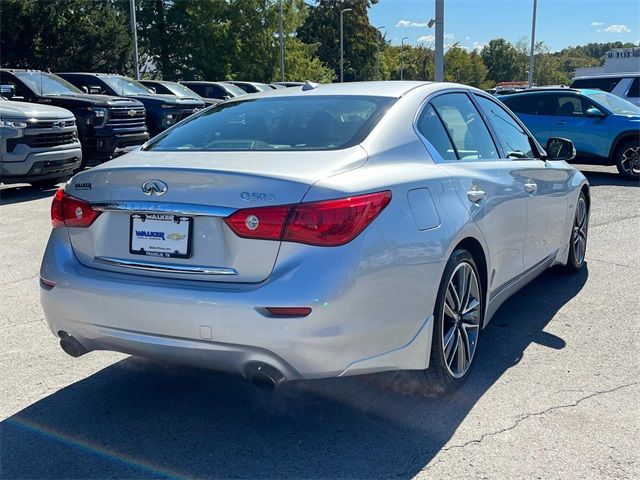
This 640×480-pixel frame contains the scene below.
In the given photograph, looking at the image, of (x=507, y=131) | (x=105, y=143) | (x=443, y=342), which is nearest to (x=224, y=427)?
(x=443, y=342)

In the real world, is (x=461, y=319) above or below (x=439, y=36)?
below

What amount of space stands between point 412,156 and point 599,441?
1580 millimetres

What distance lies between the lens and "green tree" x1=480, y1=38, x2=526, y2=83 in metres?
92.1

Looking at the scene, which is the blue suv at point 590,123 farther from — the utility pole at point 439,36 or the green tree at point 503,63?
the green tree at point 503,63

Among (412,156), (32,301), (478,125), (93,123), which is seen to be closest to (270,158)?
(412,156)

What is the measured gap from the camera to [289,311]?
2.63 meters

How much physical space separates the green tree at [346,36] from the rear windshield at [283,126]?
221 ft

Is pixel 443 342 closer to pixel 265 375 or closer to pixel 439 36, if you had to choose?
pixel 265 375

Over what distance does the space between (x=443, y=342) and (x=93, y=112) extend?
997cm

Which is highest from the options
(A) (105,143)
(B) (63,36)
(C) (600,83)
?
(B) (63,36)

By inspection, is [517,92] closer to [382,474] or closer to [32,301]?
[32,301]

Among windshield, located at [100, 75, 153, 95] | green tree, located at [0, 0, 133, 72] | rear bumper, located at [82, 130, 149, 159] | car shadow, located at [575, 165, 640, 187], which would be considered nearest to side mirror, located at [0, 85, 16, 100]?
rear bumper, located at [82, 130, 149, 159]

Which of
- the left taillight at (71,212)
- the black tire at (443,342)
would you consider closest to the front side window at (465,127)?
the black tire at (443,342)

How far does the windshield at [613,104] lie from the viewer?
12.2 metres
